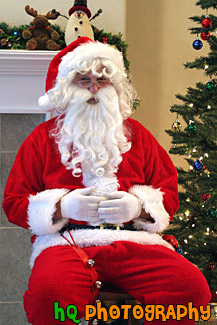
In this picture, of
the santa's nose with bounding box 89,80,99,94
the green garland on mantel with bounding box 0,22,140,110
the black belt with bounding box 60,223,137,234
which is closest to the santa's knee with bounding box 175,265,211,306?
the black belt with bounding box 60,223,137,234

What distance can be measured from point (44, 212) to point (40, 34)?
1.20 meters

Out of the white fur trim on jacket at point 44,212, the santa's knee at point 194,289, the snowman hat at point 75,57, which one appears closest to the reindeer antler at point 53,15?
the snowman hat at point 75,57

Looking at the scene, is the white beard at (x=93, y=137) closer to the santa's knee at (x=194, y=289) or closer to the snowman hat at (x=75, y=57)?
the snowman hat at (x=75, y=57)

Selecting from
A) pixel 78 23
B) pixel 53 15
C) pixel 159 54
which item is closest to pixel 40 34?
pixel 53 15

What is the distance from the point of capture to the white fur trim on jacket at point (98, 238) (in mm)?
2293

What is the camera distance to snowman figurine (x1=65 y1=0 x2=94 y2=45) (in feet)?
9.55

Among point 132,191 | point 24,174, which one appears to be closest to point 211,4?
point 132,191

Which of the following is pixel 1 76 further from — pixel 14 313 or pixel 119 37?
pixel 14 313

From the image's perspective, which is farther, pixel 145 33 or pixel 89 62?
pixel 145 33

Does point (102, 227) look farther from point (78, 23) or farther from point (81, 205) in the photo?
point (78, 23)

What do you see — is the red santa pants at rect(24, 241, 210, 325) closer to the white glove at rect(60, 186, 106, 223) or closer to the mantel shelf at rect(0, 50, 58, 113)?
the white glove at rect(60, 186, 106, 223)

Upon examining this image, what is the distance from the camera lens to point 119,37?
3.17 m

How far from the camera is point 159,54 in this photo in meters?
3.85

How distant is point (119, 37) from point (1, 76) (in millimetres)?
749
